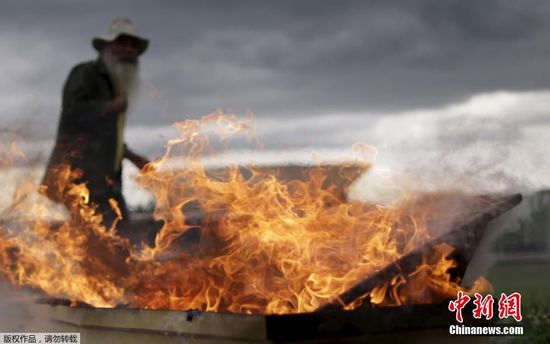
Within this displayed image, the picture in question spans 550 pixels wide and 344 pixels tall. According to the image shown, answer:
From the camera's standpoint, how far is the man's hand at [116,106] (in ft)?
23.7

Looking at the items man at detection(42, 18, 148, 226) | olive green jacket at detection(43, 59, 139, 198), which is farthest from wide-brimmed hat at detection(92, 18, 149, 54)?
olive green jacket at detection(43, 59, 139, 198)

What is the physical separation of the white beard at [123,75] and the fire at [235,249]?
1910 millimetres

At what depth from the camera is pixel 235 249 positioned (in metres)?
4.91

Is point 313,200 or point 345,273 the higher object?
point 313,200

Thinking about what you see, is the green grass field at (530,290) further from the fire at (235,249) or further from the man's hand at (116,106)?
the man's hand at (116,106)

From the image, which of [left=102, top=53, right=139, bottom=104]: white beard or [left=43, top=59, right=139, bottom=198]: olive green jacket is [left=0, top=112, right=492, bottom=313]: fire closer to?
[left=43, top=59, right=139, bottom=198]: olive green jacket

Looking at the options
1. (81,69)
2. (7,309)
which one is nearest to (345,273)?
(7,309)

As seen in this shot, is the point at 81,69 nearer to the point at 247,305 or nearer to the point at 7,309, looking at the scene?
the point at 7,309

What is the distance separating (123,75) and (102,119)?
65 centimetres

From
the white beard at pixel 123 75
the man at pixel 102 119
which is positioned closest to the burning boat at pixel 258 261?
the man at pixel 102 119

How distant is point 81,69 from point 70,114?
518mm

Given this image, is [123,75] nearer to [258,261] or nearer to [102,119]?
[102,119]

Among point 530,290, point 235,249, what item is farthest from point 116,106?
point 530,290

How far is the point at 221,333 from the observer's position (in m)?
4.05
